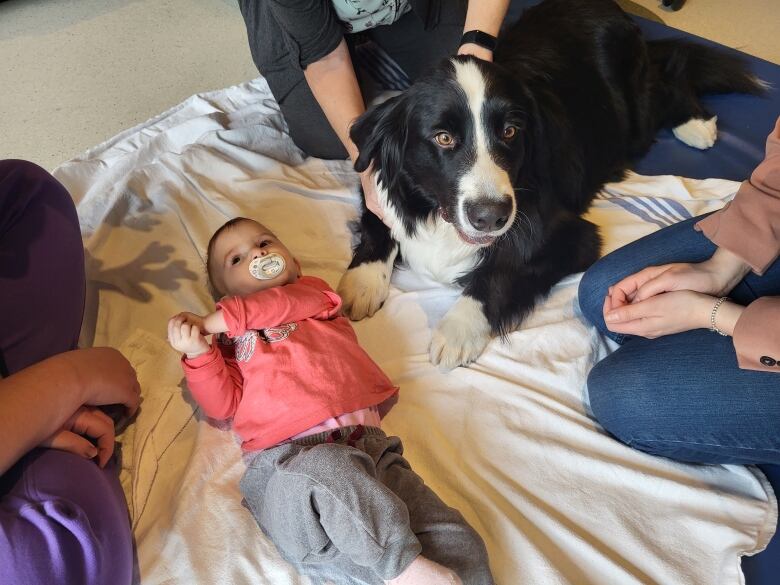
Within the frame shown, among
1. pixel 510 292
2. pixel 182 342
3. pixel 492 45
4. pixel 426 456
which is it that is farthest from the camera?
pixel 492 45

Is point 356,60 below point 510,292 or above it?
above

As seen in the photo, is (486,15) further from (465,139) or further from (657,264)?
(657,264)

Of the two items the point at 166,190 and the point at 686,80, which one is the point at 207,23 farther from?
the point at 686,80

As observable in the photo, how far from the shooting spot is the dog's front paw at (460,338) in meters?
1.60

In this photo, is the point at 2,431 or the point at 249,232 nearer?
the point at 2,431

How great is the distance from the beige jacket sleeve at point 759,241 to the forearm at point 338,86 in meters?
1.10

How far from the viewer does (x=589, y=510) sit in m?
1.34

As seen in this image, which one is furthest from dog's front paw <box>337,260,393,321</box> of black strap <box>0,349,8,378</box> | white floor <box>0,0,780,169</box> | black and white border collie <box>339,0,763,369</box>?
white floor <box>0,0,780,169</box>

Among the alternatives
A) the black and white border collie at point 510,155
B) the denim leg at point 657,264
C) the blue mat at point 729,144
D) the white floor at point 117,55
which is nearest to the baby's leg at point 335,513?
the black and white border collie at point 510,155

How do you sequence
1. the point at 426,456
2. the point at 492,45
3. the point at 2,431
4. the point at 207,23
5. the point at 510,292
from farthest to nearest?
the point at 207,23 < the point at 492,45 < the point at 510,292 < the point at 426,456 < the point at 2,431

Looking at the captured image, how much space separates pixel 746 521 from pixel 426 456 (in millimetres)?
674

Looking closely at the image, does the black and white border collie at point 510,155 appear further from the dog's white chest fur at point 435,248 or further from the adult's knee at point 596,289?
the adult's knee at point 596,289

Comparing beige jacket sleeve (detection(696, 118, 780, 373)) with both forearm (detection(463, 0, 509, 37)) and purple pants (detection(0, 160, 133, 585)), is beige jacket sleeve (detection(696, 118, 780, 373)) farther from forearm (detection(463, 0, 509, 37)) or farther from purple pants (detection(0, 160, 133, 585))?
purple pants (detection(0, 160, 133, 585))

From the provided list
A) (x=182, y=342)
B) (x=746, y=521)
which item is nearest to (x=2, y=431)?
(x=182, y=342)
